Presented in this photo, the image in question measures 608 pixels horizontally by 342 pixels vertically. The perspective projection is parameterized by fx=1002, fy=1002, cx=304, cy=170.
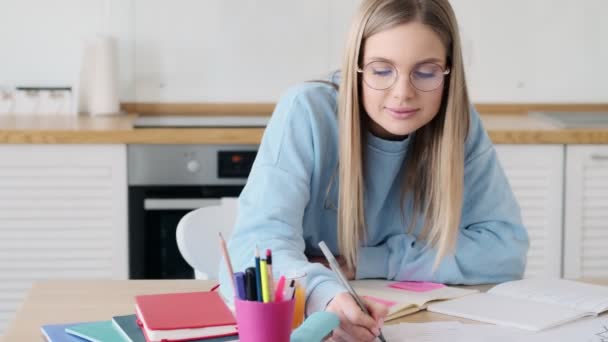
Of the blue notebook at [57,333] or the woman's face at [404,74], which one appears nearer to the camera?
the blue notebook at [57,333]

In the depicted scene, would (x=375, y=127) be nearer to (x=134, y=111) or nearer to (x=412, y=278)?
(x=412, y=278)

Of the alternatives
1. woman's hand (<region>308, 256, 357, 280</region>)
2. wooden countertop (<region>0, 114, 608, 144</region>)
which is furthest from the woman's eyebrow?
wooden countertop (<region>0, 114, 608, 144</region>)

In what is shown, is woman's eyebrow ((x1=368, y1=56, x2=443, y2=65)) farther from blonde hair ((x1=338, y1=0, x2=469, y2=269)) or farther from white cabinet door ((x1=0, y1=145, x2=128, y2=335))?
white cabinet door ((x1=0, y1=145, x2=128, y2=335))

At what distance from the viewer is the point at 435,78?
168cm

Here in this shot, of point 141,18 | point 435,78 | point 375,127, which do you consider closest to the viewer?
point 435,78

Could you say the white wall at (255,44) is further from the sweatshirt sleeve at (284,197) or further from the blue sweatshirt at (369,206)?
the sweatshirt sleeve at (284,197)

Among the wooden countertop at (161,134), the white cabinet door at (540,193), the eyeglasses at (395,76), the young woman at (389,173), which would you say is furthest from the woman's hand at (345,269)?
the white cabinet door at (540,193)

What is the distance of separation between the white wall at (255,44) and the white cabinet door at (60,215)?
53 centimetres

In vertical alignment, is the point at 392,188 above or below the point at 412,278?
above

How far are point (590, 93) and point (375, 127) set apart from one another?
2.01 metres

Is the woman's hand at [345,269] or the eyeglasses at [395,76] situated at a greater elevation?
the eyeglasses at [395,76]

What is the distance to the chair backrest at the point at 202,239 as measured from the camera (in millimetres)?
2012

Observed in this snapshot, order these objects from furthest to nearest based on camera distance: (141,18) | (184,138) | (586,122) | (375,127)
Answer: (141,18) < (586,122) < (184,138) < (375,127)

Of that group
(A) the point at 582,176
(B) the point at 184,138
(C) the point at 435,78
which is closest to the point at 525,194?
(A) the point at 582,176
